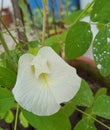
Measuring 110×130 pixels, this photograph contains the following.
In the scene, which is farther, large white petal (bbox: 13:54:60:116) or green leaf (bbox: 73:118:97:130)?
green leaf (bbox: 73:118:97:130)

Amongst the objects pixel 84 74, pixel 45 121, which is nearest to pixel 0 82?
pixel 45 121

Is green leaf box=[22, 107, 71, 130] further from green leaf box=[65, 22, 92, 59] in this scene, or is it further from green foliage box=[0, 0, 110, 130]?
green leaf box=[65, 22, 92, 59]

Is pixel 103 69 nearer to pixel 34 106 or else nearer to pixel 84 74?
pixel 34 106

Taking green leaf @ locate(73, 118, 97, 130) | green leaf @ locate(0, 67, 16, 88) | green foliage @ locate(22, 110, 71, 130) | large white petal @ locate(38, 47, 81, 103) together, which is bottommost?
green leaf @ locate(73, 118, 97, 130)

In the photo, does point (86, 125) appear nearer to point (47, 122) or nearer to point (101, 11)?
point (47, 122)

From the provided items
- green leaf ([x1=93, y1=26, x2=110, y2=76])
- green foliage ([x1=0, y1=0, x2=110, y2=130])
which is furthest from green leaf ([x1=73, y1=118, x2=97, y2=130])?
green leaf ([x1=93, y1=26, x2=110, y2=76])

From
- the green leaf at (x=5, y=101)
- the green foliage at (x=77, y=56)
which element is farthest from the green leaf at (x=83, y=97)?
the green leaf at (x=5, y=101)

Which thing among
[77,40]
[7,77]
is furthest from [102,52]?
[7,77]
